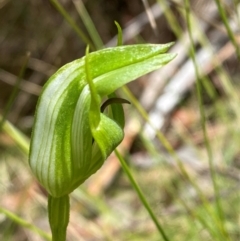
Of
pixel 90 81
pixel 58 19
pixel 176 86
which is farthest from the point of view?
pixel 58 19

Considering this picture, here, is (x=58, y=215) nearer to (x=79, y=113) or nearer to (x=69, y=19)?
(x=79, y=113)

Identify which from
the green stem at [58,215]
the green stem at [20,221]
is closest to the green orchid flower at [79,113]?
the green stem at [58,215]

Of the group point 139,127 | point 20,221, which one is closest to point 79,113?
point 20,221

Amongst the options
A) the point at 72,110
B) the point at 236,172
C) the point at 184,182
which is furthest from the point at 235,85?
the point at 72,110

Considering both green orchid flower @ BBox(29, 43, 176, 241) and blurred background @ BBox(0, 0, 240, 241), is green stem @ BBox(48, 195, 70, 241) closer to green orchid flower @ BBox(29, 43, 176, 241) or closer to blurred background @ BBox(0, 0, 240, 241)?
green orchid flower @ BBox(29, 43, 176, 241)

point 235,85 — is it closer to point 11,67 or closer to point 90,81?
point 11,67

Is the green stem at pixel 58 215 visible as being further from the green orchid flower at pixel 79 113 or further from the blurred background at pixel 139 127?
the blurred background at pixel 139 127

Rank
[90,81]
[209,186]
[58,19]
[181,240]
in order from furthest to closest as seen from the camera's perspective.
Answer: [58,19]
[209,186]
[181,240]
[90,81]

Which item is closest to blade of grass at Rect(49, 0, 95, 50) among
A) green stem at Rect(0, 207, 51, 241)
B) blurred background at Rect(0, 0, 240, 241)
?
green stem at Rect(0, 207, 51, 241)
